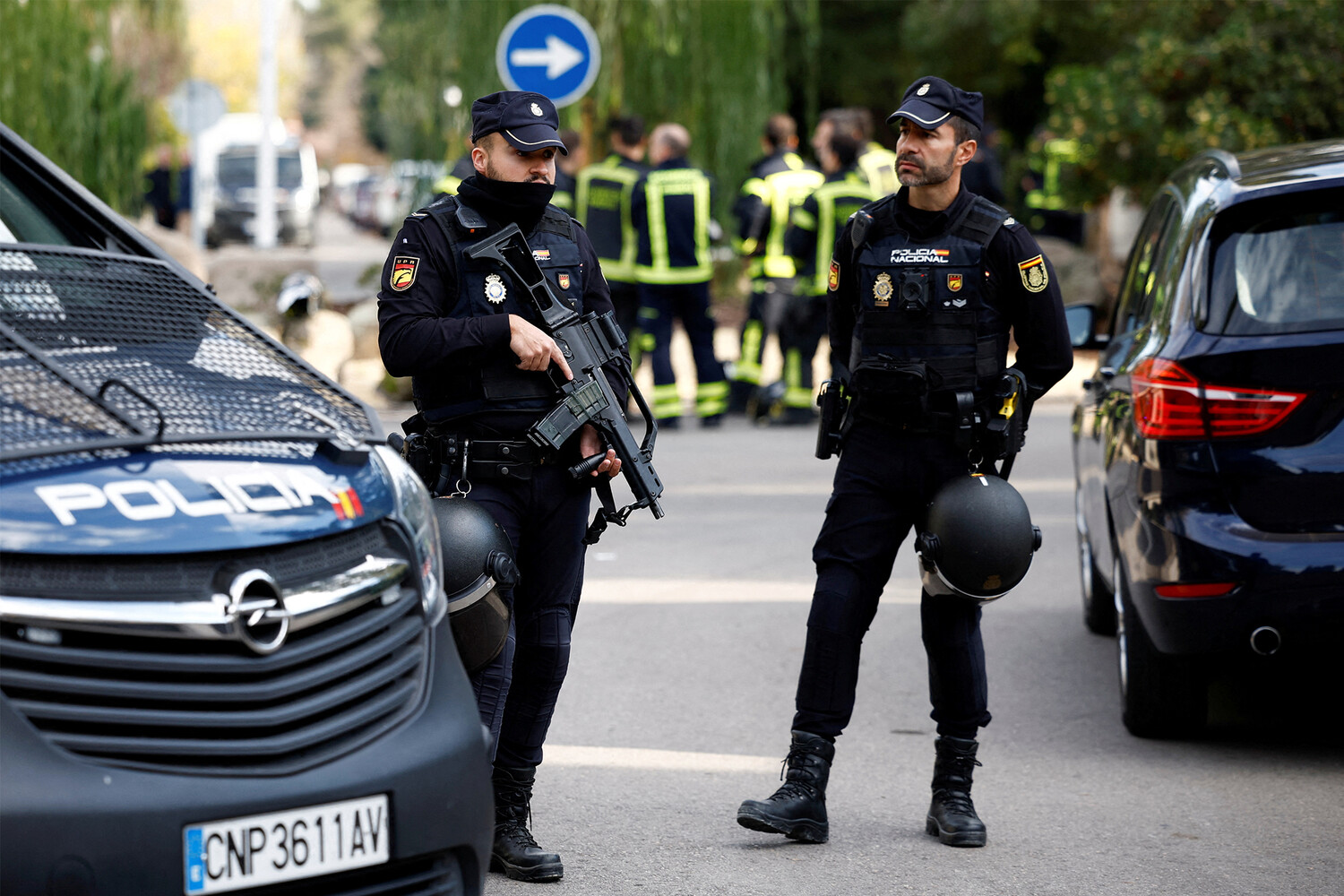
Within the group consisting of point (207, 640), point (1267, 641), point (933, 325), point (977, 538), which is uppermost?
point (933, 325)

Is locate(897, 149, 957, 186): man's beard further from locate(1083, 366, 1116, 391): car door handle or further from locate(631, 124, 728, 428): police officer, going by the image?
locate(631, 124, 728, 428): police officer

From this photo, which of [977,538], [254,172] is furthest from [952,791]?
[254,172]

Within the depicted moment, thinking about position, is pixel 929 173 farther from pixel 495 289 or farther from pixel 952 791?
pixel 952 791

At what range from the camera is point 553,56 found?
44.7 ft

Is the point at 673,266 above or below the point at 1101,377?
above

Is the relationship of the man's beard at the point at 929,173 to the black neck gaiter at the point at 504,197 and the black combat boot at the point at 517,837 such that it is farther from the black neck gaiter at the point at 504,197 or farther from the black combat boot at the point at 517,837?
the black combat boot at the point at 517,837

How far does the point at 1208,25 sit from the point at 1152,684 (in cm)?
1243

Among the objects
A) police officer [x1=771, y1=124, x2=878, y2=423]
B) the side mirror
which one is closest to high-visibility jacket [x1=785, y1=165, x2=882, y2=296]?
police officer [x1=771, y1=124, x2=878, y2=423]

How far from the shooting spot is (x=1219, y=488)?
16.9ft

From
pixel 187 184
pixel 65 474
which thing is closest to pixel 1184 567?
pixel 65 474

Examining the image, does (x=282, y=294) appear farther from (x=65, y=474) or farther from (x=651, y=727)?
(x=65, y=474)

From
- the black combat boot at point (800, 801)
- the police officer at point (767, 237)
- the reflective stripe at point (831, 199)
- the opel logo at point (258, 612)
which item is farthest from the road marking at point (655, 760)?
the police officer at point (767, 237)

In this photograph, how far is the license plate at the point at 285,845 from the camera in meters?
2.87

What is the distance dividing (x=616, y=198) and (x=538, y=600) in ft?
30.3
